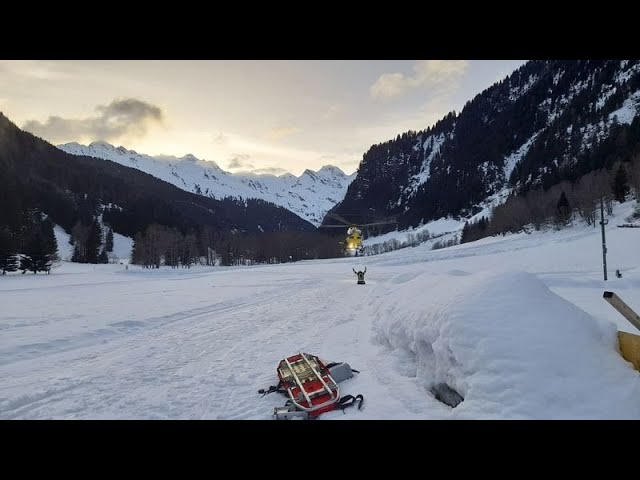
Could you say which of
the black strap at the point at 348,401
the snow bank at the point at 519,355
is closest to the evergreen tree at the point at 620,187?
the snow bank at the point at 519,355

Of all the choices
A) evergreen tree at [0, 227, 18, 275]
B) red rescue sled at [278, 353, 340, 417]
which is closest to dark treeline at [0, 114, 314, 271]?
evergreen tree at [0, 227, 18, 275]

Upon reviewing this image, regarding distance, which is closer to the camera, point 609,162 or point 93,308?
point 93,308

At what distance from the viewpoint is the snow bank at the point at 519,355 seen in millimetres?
4266

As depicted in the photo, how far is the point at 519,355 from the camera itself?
4895 mm

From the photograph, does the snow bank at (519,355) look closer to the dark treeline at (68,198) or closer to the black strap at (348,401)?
the black strap at (348,401)

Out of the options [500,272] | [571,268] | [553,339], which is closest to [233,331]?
[500,272]

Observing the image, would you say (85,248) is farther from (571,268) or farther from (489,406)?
(489,406)

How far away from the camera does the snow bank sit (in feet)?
14.0

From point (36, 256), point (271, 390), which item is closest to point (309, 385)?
point (271, 390)

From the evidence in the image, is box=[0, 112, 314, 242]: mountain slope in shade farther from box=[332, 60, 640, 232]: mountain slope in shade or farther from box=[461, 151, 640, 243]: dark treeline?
box=[461, 151, 640, 243]: dark treeline
